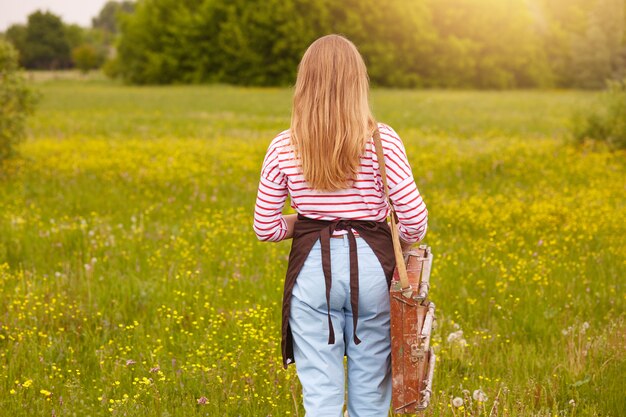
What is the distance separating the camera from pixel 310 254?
3248 millimetres

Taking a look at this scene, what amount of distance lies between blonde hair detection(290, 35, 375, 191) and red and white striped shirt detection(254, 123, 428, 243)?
0.22ft

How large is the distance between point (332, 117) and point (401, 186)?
0.40 m

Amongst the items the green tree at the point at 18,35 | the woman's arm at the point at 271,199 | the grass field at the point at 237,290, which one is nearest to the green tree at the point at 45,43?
the green tree at the point at 18,35

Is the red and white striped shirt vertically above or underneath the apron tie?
above

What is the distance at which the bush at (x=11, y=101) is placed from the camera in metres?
12.2

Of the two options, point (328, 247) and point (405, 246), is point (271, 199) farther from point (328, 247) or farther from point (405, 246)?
point (405, 246)

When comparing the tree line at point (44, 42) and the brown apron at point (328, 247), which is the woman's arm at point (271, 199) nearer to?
the brown apron at point (328, 247)

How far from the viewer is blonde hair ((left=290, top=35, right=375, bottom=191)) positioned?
10.3 ft

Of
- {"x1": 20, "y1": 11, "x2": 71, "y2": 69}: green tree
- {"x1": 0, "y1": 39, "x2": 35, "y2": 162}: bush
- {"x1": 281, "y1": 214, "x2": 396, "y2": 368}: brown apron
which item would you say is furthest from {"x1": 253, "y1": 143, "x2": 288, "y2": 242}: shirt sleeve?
{"x1": 20, "y1": 11, "x2": 71, "y2": 69}: green tree

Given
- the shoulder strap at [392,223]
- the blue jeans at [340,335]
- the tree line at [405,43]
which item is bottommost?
the blue jeans at [340,335]

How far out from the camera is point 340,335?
10.9ft

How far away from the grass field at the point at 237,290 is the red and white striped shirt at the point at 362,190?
1164 mm

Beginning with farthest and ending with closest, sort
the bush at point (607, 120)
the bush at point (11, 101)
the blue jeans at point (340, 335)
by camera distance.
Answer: the bush at point (607, 120) → the bush at point (11, 101) → the blue jeans at point (340, 335)

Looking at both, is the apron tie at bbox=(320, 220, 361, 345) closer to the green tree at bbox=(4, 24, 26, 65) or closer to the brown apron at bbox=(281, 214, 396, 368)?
the brown apron at bbox=(281, 214, 396, 368)
